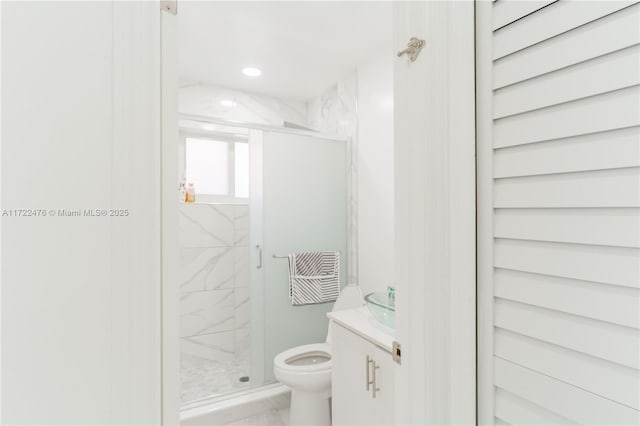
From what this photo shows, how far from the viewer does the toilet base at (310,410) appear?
6.02 feet

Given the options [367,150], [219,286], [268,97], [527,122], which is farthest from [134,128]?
[268,97]

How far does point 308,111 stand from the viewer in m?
3.20

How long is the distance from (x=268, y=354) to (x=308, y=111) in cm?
223

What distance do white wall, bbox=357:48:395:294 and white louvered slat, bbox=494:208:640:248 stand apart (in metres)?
1.33

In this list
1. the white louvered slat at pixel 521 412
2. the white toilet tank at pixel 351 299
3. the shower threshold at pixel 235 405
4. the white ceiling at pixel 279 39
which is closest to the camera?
the white louvered slat at pixel 521 412

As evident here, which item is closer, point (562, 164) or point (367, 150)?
point (562, 164)

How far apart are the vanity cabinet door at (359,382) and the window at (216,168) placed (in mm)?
1835

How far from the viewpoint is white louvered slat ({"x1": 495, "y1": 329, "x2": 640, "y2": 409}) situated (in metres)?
0.58

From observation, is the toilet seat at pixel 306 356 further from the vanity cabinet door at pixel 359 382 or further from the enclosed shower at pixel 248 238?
the vanity cabinet door at pixel 359 382

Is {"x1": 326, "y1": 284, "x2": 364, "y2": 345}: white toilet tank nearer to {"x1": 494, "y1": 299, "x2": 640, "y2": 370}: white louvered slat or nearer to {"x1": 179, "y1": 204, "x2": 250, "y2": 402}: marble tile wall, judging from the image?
{"x1": 179, "y1": 204, "x2": 250, "y2": 402}: marble tile wall

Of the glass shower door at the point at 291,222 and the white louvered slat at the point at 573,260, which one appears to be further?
the glass shower door at the point at 291,222

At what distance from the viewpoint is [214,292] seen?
2.76 metres

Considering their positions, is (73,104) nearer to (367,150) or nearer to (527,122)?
(527,122)

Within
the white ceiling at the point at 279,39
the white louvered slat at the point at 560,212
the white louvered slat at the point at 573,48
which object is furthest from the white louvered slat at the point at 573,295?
the white ceiling at the point at 279,39
